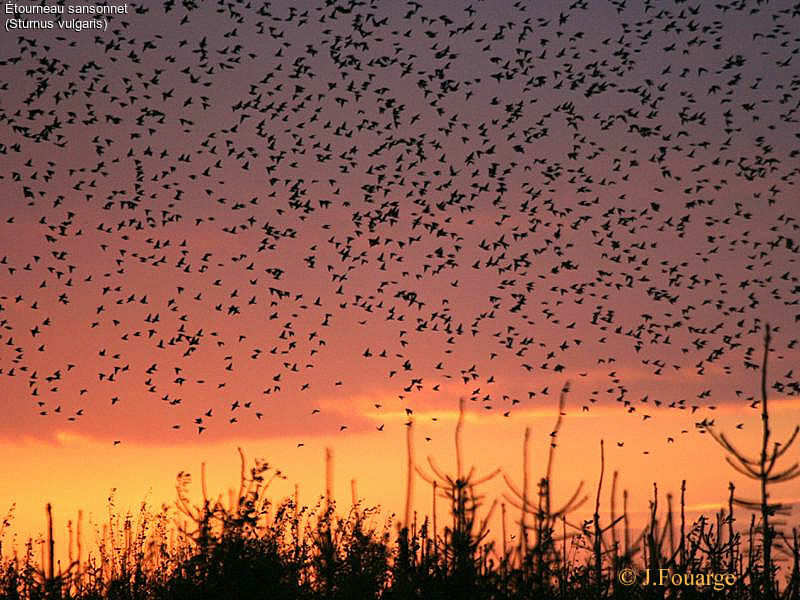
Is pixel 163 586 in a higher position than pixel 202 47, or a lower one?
lower

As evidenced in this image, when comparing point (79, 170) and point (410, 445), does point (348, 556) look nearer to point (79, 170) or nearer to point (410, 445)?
point (79, 170)

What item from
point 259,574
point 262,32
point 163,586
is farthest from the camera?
point 262,32

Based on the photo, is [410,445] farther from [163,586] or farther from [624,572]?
[163,586]

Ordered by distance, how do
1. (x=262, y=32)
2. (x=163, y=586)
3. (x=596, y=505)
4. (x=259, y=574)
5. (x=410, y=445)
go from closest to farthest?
(x=410, y=445) < (x=596, y=505) < (x=259, y=574) < (x=163, y=586) < (x=262, y=32)

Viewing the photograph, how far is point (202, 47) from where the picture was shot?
2786 cm

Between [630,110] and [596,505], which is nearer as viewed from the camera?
[596,505]

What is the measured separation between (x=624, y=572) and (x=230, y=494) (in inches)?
266

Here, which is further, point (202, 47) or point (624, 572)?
point (202, 47)

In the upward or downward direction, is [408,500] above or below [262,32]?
below

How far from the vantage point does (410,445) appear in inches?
521

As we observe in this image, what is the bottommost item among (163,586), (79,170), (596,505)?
(163,586)

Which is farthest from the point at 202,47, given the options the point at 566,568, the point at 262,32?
the point at 566,568

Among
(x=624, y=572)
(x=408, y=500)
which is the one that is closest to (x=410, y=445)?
(x=408, y=500)

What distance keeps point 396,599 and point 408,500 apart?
7.71ft
